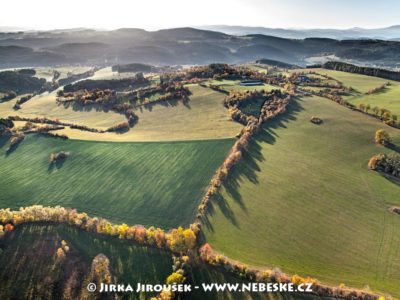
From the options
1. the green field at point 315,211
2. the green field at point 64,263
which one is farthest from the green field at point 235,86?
the green field at point 64,263

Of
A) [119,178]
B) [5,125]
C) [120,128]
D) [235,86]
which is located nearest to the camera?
[119,178]

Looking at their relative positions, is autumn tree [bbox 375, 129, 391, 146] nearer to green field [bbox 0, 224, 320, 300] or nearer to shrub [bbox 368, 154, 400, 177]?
shrub [bbox 368, 154, 400, 177]

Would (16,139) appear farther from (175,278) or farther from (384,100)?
(384,100)

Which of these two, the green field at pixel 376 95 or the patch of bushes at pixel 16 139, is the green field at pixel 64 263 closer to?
the patch of bushes at pixel 16 139

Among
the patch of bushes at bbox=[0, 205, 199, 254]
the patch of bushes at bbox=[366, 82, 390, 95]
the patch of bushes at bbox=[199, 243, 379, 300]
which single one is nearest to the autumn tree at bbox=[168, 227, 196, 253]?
the patch of bushes at bbox=[0, 205, 199, 254]

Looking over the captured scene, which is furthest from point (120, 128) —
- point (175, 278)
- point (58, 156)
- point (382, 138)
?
point (382, 138)
